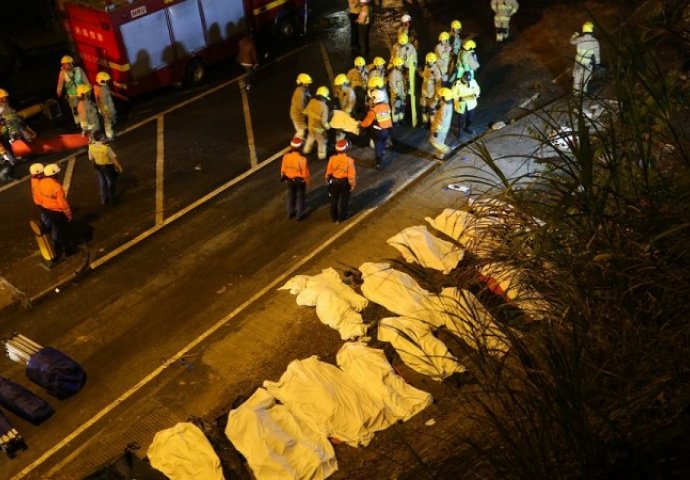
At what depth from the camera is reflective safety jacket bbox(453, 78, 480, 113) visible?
544 inches

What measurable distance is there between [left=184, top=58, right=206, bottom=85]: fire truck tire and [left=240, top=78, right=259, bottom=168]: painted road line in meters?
0.98

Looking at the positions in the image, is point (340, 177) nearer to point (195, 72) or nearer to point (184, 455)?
point (184, 455)

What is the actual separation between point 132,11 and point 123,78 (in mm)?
1447

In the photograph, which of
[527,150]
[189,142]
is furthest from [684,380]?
[189,142]

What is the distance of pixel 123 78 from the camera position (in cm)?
1591

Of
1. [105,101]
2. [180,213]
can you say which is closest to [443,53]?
[180,213]

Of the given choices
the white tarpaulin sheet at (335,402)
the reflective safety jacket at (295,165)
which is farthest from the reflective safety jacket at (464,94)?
the white tarpaulin sheet at (335,402)

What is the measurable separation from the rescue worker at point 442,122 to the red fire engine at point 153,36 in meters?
6.51

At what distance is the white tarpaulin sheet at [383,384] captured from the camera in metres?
8.40

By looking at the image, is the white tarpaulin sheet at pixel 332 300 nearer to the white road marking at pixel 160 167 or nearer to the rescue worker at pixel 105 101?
the white road marking at pixel 160 167

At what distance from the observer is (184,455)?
7879 millimetres

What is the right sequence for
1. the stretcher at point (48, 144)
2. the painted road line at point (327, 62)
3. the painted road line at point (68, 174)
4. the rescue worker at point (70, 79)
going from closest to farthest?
the painted road line at point (68, 174) < the stretcher at point (48, 144) < the rescue worker at point (70, 79) < the painted road line at point (327, 62)

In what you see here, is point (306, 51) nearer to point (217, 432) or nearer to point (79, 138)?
point (79, 138)

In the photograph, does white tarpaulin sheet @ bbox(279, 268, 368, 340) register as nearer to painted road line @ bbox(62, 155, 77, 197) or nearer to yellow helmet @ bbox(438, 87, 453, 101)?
yellow helmet @ bbox(438, 87, 453, 101)
